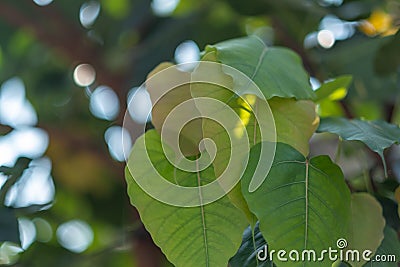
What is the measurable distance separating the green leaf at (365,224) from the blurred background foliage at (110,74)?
261 millimetres

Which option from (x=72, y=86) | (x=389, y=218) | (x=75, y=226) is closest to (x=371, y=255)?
(x=389, y=218)

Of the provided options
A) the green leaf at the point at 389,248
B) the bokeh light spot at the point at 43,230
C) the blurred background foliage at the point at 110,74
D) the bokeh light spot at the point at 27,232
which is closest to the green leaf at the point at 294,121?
the green leaf at the point at 389,248

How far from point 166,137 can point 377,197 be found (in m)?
0.24

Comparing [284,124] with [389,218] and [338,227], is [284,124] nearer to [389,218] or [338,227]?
[338,227]

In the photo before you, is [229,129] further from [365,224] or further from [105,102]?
[105,102]

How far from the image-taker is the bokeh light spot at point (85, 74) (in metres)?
1.10

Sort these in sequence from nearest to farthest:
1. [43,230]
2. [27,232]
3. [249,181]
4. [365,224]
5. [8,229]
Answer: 1. [249,181]
2. [365,224]
3. [8,229]
4. [27,232]
5. [43,230]

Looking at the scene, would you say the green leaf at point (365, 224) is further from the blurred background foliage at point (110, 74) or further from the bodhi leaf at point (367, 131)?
the blurred background foliage at point (110, 74)

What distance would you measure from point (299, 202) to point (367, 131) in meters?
0.10

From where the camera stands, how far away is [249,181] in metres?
0.47

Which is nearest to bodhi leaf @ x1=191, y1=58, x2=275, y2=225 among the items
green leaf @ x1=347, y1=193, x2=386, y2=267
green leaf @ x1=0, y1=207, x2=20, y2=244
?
green leaf @ x1=347, y1=193, x2=386, y2=267

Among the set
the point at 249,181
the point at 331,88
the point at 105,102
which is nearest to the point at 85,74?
the point at 105,102

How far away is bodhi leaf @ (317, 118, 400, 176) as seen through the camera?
1.67ft

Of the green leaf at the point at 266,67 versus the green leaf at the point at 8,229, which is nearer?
the green leaf at the point at 266,67
